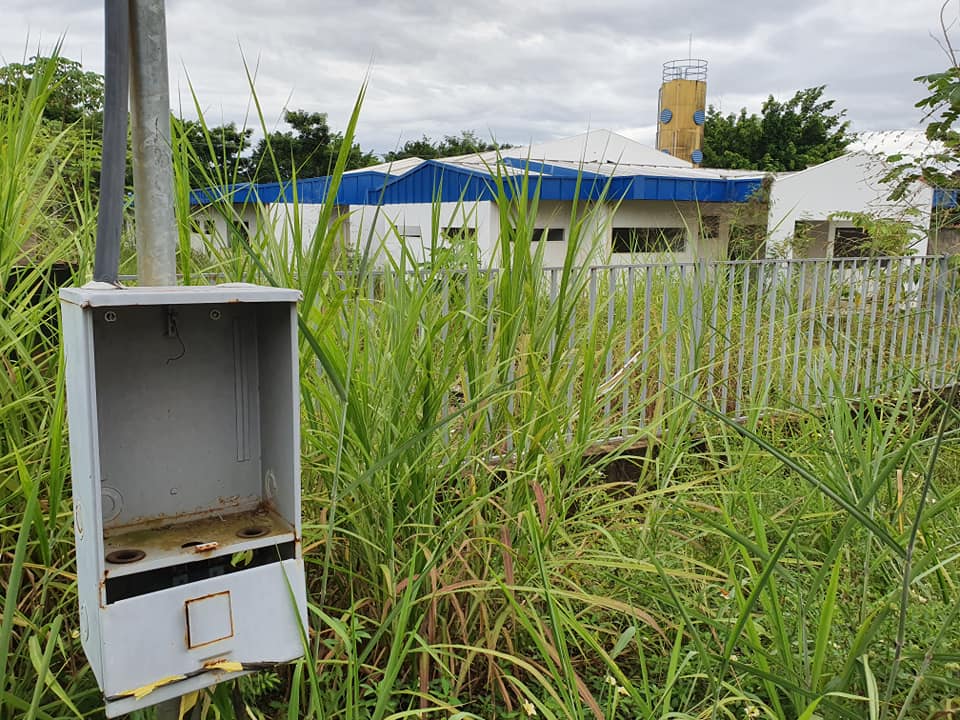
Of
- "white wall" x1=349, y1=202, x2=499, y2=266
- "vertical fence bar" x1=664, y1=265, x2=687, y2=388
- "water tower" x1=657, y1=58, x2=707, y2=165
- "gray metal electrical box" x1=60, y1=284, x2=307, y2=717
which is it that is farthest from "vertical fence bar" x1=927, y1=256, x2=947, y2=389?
"water tower" x1=657, y1=58, x2=707, y2=165

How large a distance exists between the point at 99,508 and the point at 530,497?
1199 mm

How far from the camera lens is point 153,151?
1.38 meters

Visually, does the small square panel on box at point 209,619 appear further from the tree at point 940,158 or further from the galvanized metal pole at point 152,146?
the tree at point 940,158

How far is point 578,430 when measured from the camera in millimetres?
2322

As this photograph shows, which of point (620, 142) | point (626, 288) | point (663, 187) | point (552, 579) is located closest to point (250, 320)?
point (552, 579)

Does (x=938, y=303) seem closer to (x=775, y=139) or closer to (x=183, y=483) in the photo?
(x=183, y=483)

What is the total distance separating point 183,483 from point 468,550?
35.5 inches

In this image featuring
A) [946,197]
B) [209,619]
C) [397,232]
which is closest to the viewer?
[209,619]

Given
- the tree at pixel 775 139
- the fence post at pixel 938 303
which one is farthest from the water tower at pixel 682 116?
the fence post at pixel 938 303

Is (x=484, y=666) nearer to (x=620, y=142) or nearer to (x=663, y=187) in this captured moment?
(x=663, y=187)

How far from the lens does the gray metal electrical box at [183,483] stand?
48.1 inches

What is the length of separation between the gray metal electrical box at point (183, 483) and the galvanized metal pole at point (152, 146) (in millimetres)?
95

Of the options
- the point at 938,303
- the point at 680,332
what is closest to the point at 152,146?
the point at 680,332

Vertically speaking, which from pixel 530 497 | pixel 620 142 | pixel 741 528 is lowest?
pixel 741 528
